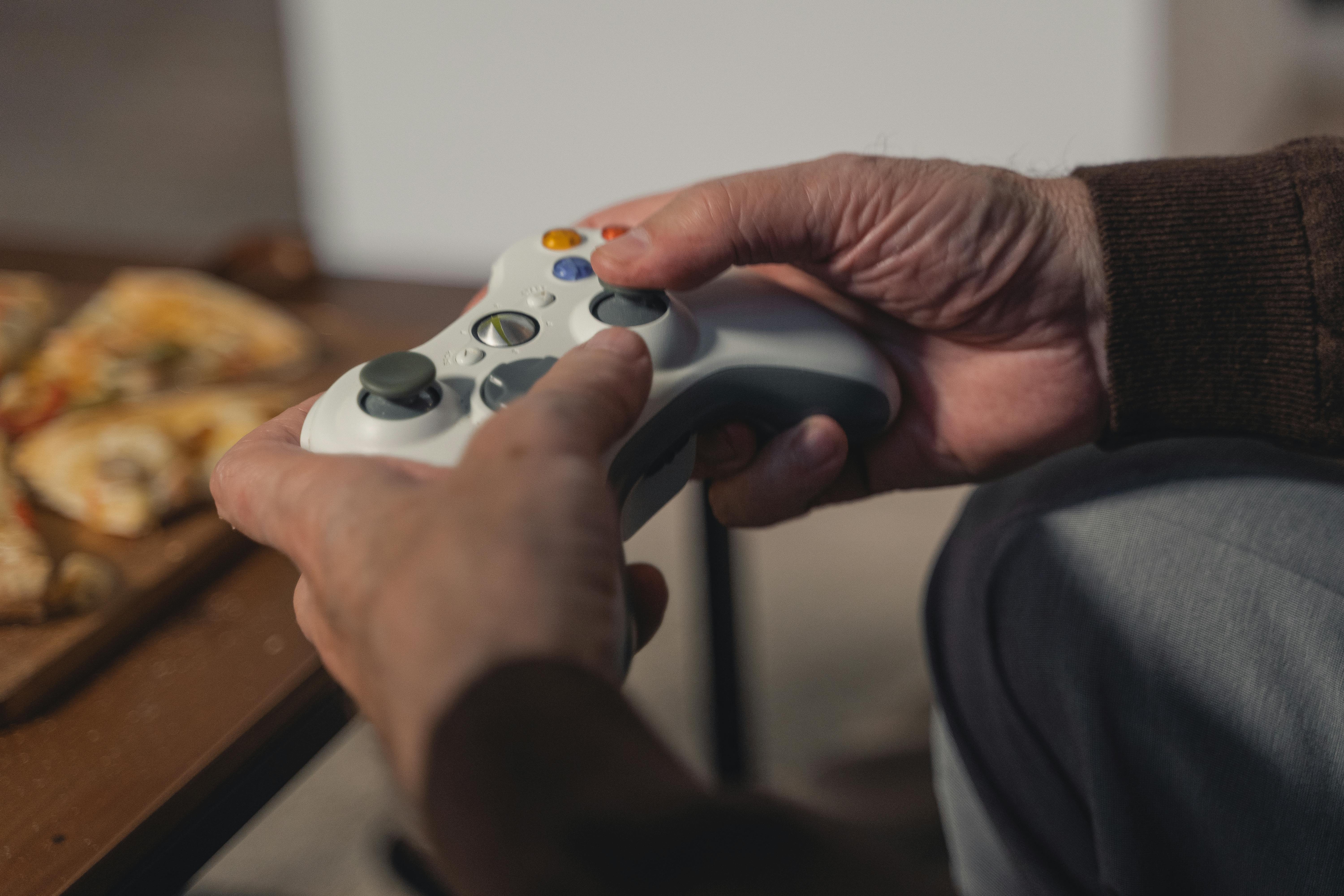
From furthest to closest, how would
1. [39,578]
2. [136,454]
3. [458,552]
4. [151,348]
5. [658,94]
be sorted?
[658,94], [151,348], [136,454], [39,578], [458,552]

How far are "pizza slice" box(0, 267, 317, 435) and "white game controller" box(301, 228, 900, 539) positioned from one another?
13.4 inches

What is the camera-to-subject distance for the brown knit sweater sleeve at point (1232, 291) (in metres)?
0.51

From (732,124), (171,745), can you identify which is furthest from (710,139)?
(171,745)

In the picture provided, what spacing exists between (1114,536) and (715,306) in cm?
25

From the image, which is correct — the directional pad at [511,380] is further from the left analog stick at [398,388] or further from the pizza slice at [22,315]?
the pizza slice at [22,315]

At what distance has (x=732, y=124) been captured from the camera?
1.26 metres

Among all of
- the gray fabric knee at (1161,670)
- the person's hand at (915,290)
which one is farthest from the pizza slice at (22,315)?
the gray fabric knee at (1161,670)

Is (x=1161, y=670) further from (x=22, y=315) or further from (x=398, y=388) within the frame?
(x=22, y=315)

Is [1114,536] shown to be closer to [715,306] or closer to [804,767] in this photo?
[715,306]

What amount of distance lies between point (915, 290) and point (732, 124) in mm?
780

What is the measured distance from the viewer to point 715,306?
19.6 inches

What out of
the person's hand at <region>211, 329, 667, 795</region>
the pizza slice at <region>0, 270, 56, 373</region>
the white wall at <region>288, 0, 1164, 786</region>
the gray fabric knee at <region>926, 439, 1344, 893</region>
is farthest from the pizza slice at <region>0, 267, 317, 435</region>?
the gray fabric knee at <region>926, 439, 1344, 893</region>

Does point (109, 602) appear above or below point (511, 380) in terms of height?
below

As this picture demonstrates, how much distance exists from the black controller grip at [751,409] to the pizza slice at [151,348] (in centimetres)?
41
